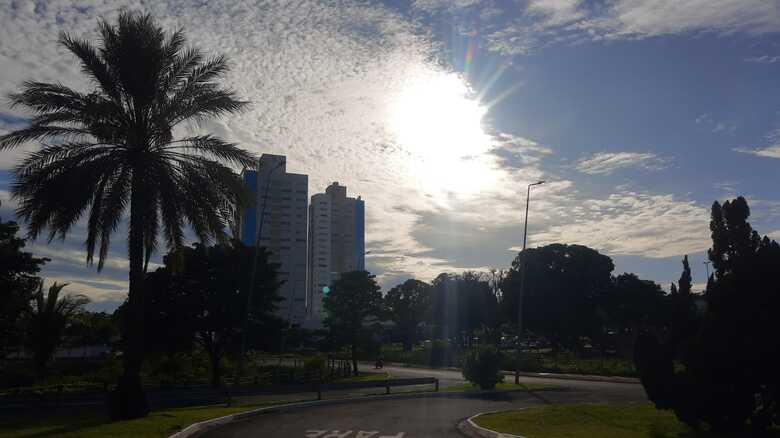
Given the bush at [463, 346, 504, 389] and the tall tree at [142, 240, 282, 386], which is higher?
the tall tree at [142, 240, 282, 386]

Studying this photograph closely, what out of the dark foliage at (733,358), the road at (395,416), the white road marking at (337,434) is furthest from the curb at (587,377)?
the white road marking at (337,434)

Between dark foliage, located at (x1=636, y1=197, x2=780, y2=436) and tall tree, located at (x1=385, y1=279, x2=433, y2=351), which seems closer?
dark foliage, located at (x1=636, y1=197, x2=780, y2=436)

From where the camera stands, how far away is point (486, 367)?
33594 mm

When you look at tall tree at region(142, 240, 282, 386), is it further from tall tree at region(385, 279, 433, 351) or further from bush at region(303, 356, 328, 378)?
tall tree at region(385, 279, 433, 351)

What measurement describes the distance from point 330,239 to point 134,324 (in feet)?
537

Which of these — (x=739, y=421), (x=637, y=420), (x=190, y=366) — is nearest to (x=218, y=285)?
(x=190, y=366)

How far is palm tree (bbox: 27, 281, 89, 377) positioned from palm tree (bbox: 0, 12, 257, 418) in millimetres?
17693

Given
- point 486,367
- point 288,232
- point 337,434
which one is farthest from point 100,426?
point 288,232

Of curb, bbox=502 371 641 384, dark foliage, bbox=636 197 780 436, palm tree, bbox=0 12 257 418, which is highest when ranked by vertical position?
palm tree, bbox=0 12 257 418

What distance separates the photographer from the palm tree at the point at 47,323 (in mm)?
35469

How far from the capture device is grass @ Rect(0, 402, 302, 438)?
50.5ft

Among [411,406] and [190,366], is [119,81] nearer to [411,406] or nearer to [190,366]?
[411,406]

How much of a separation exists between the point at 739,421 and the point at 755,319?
255cm

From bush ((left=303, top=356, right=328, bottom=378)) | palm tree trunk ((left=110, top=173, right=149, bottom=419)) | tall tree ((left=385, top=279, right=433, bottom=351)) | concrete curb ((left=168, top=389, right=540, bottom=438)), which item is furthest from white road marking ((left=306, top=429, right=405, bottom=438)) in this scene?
tall tree ((left=385, top=279, right=433, bottom=351))
